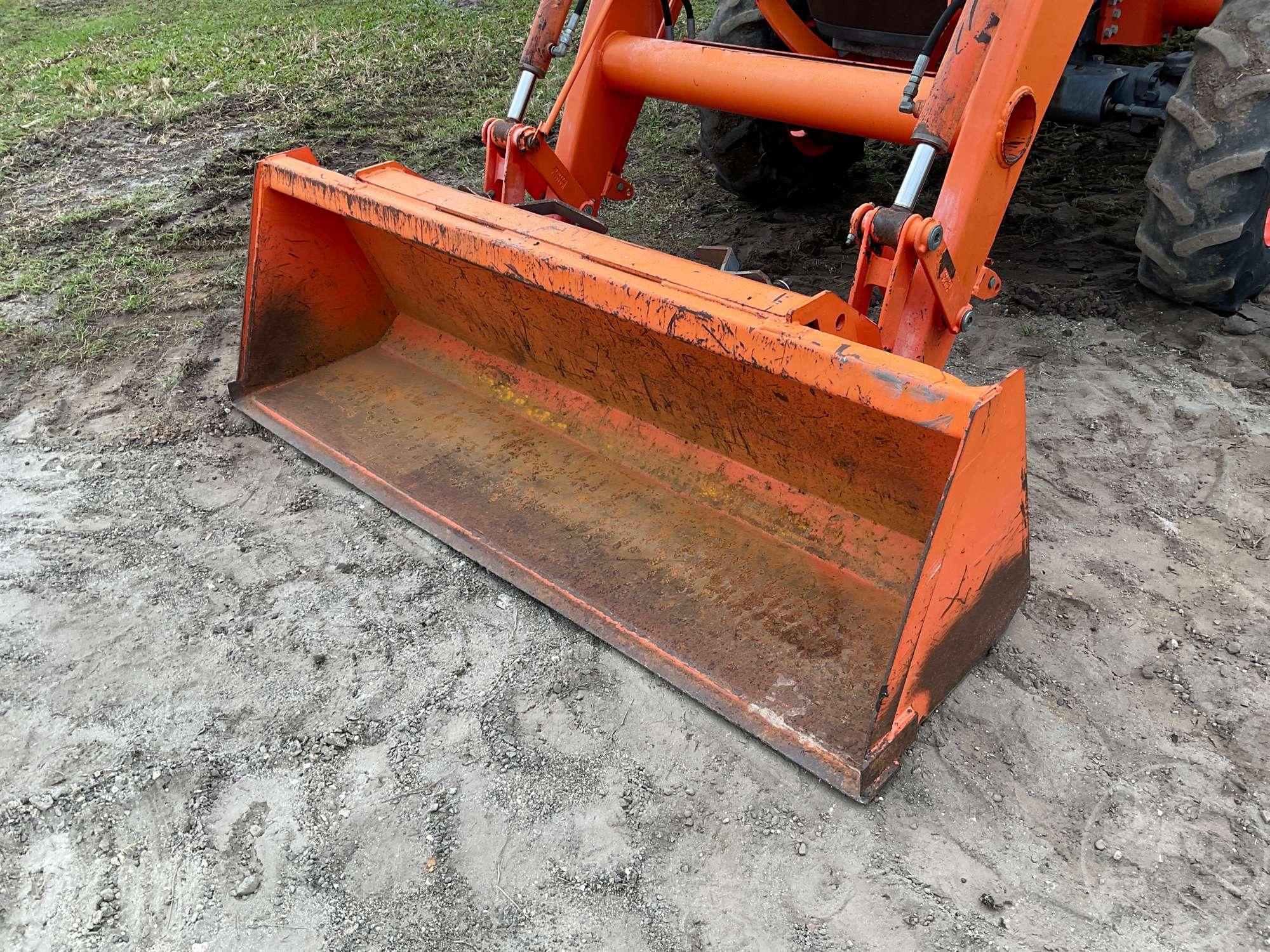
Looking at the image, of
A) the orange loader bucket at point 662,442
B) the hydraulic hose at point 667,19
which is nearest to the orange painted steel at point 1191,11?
the hydraulic hose at point 667,19

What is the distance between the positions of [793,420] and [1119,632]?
1031mm

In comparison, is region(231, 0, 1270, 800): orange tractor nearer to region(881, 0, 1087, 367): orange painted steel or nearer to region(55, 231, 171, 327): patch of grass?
region(881, 0, 1087, 367): orange painted steel

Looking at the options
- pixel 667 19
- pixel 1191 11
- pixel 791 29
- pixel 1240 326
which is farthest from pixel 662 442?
pixel 1191 11

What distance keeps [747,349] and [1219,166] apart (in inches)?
81.6

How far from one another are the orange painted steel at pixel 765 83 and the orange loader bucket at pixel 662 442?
77cm

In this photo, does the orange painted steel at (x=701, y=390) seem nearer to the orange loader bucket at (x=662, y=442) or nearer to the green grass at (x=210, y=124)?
the orange loader bucket at (x=662, y=442)

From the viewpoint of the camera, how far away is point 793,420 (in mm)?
2494

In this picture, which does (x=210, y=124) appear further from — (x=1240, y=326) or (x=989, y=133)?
(x=1240, y=326)

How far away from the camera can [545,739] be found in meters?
2.29

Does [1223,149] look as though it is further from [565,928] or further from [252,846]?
[252,846]

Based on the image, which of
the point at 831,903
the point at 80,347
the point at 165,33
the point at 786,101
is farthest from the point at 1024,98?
the point at 165,33

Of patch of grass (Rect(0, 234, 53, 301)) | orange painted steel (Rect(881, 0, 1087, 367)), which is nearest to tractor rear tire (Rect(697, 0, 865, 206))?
orange painted steel (Rect(881, 0, 1087, 367))

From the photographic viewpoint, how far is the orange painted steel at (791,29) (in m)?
3.70

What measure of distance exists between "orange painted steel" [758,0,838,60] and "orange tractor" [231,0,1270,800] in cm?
1
